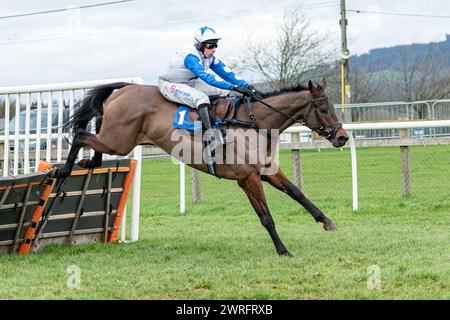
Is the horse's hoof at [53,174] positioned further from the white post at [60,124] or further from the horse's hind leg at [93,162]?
the white post at [60,124]

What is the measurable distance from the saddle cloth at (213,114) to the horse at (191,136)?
0.22ft

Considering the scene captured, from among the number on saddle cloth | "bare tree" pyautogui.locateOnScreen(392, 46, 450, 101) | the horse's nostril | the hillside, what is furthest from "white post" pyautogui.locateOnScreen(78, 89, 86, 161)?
the hillside

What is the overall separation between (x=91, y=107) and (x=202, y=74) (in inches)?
59.8

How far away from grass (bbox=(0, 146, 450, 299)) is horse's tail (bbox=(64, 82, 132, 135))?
4.43 ft

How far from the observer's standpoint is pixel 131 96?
27.5ft

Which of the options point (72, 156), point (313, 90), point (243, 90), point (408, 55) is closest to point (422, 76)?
point (408, 55)

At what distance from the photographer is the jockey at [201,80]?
7879mm

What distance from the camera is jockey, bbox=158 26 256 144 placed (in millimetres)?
7879

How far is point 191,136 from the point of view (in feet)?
26.4

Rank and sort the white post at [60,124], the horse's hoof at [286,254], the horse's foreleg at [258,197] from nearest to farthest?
the horse's hoof at [286,254] → the horse's foreleg at [258,197] → the white post at [60,124]

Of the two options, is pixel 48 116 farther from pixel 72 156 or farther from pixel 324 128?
pixel 324 128

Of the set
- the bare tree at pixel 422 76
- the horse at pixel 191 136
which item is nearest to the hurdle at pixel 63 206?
the horse at pixel 191 136
